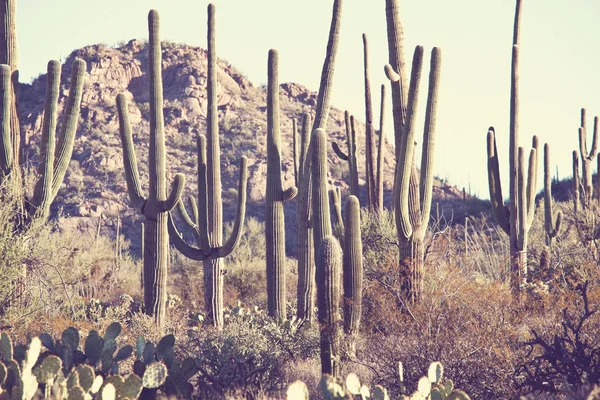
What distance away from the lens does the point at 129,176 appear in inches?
543

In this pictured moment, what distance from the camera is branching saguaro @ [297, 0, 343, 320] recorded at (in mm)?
13367

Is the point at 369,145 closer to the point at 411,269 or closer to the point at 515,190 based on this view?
the point at 515,190

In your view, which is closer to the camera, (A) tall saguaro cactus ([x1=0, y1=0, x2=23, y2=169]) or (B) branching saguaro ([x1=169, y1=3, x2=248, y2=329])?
(A) tall saguaro cactus ([x1=0, y1=0, x2=23, y2=169])

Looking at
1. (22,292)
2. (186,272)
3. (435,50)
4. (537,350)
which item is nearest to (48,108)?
(22,292)

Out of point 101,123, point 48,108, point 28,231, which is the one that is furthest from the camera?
point 101,123

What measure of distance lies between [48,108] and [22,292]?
2.86 m

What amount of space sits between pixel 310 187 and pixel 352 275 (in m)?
3.17

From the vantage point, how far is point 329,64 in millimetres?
13828

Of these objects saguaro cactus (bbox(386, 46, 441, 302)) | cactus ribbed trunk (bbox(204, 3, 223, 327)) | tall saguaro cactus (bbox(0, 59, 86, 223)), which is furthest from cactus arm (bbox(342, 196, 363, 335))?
cactus ribbed trunk (bbox(204, 3, 223, 327))

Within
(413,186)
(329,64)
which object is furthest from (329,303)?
(329,64)

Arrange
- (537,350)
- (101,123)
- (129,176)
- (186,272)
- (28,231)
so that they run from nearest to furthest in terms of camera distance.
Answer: (537,350) < (28,231) < (129,176) < (186,272) < (101,123)

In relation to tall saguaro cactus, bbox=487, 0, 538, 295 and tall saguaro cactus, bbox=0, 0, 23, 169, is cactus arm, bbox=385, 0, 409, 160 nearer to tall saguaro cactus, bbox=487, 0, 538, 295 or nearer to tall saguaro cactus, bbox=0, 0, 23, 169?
tall saguaro cactus, bbox=487, 0, 538, 295

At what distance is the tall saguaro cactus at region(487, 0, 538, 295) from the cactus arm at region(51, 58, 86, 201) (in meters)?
9.06

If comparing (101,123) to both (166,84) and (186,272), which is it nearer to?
(166,84)
